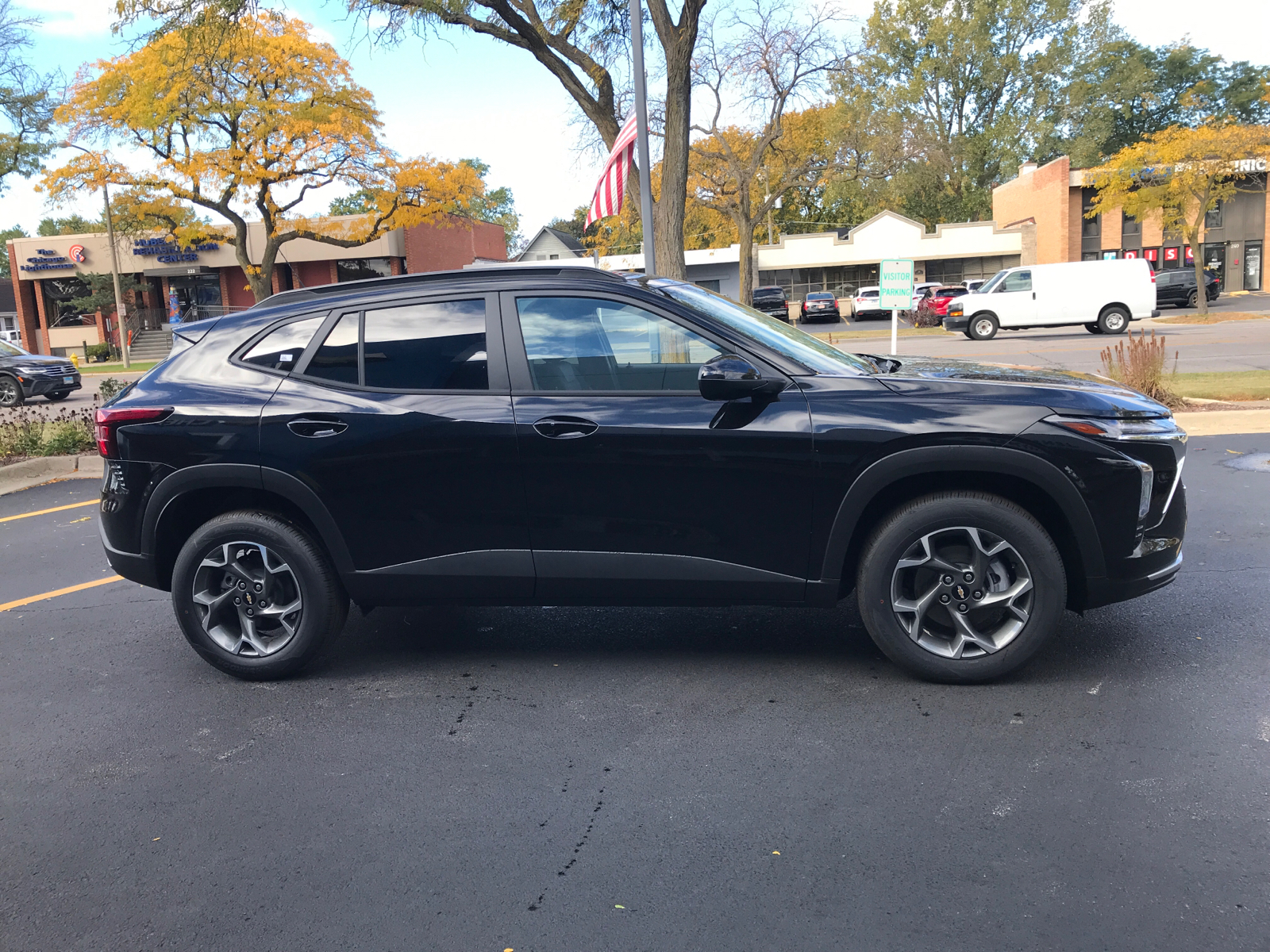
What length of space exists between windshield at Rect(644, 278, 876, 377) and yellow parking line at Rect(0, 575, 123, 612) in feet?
12.5

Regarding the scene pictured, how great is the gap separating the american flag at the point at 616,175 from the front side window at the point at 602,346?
875cm

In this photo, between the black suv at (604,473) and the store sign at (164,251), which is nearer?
the black suv at (604,473)

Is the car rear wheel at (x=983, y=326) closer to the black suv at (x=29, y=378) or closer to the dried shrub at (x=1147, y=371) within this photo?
the dried shrub at (x=1147, y=371)

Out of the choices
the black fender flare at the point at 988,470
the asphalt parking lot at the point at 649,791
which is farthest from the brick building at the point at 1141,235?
the black fender flare at the point at 988,470

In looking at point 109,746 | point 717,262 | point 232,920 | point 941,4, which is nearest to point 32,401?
point 109,746

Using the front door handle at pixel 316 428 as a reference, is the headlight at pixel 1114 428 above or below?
below

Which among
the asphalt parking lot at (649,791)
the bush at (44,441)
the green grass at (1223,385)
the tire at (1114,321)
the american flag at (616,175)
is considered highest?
the american flag at (616,175)

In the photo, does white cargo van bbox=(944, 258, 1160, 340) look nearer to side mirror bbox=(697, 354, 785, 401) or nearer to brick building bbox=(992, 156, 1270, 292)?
brick building bbox=(992, 156, 1270, 292)

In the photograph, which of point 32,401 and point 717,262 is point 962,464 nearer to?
point 32,401

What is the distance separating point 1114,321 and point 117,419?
96.7ft

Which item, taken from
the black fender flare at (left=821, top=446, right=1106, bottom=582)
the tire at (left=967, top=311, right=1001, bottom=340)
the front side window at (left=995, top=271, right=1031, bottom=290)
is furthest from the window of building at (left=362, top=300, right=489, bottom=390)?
the front side window at (left=995, top=271, right=1031, bottom=290)

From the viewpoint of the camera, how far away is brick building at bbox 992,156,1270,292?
172 ft

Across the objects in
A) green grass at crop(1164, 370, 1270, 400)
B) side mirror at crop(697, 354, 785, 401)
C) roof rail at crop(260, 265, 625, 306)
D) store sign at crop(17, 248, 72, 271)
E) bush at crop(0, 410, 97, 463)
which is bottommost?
green grass at crop(1164, 370, 1270, 400)

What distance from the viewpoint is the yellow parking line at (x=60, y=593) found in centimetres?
618
